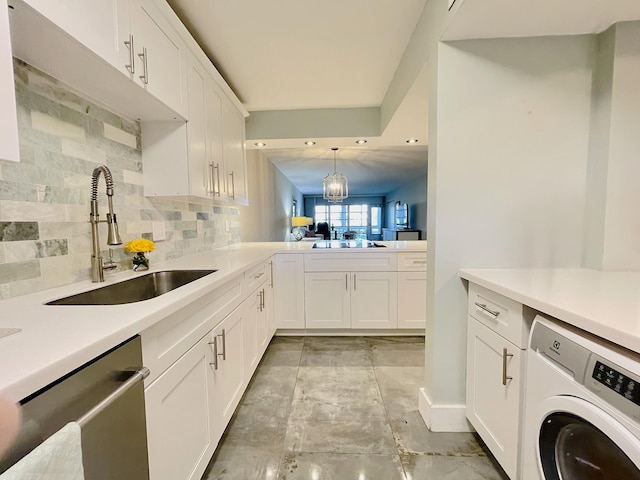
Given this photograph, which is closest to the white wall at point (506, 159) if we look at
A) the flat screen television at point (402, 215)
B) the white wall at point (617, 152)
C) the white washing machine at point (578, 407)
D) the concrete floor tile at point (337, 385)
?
the white wall at point (617, 152)

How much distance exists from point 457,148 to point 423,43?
701 mm

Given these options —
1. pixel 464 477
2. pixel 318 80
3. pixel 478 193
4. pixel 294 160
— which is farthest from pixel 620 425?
pixel 294 160

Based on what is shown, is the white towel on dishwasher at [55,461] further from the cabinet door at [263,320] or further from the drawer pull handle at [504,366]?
the cabinet door at [263,320]

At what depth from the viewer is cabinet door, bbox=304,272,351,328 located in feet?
9.19

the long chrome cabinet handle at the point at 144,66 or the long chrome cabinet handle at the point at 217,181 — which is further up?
the long chrome cabinet handle at the point at 144,66

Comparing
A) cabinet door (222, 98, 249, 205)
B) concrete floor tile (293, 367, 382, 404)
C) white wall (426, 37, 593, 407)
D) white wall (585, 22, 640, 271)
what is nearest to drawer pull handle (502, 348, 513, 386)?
white wall (426, 37, 593, 407)

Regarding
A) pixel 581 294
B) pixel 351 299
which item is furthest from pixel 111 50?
pixel 351 299

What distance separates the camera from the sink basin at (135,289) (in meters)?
1.10

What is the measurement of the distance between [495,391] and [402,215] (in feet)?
27.8

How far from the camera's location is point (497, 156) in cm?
149

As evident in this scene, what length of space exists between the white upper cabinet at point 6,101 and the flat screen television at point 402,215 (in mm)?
8764

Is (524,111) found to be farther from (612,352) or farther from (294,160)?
(294,160)

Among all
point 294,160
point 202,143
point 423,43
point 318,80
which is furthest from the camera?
point 294,160

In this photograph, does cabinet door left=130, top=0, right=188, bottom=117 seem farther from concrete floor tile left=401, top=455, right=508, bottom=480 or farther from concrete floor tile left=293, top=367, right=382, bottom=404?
concrete floor tile left=401, top=455, right=508, bottom=480
